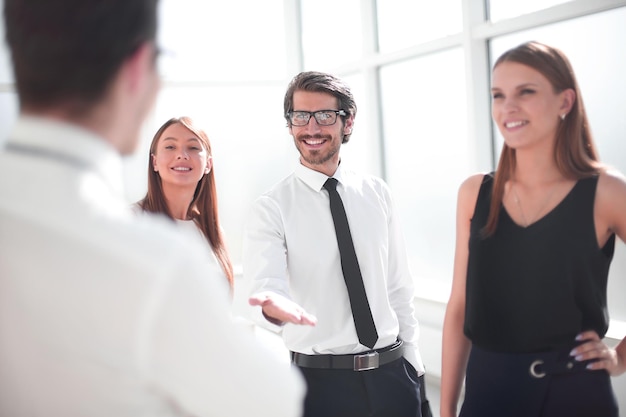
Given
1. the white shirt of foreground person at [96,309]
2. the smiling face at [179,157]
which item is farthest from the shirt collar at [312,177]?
the white shirt of foreground person at [96,309]

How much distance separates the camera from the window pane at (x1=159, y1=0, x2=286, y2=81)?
5.61 meters

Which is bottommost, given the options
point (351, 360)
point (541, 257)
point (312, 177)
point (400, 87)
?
point (351, 360)

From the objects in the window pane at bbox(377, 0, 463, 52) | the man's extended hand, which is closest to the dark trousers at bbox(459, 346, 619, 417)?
the man's extended hand

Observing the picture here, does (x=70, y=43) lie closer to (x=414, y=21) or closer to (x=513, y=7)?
(x=513, y=7)

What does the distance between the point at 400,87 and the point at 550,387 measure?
A: 11.9ft

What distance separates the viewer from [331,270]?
7.62 feet

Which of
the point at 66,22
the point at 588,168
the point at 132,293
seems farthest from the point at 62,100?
the point at 588,168

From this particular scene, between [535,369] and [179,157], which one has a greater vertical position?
[179,157]

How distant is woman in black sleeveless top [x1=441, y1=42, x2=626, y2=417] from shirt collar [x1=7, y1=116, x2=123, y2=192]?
1.25 metres

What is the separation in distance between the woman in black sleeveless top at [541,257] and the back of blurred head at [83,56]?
3.96 ft

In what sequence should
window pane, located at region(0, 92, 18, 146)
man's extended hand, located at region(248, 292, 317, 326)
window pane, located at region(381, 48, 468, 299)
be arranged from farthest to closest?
window pane, located at region(0, 92, 18, 146), window pane, located at region(381, 48, 468, 299), man's extended hand, located at region(248, 292, 317, 326)

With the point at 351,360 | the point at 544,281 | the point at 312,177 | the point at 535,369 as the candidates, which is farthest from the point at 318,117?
the point at 535,369

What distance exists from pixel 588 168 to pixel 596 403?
0.61m

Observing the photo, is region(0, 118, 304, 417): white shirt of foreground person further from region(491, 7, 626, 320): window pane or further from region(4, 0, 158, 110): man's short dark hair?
region(491, 7, 626, 320): window pane
